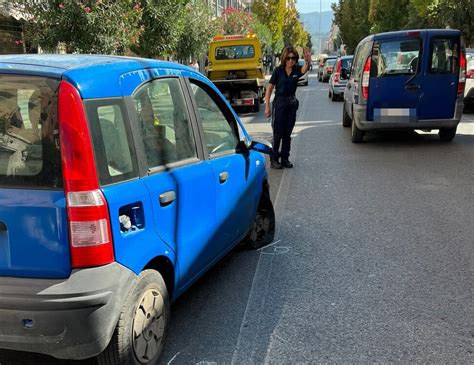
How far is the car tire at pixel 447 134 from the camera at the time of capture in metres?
10.0

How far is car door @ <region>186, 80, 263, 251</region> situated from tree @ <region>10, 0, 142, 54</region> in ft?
32.0

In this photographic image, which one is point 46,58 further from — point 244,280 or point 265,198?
point 265,198

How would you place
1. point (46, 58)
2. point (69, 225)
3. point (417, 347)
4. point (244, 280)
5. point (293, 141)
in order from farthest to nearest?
1. point (293, 141)
2. point (244, 280)
3. point (417, 347)
4. point (46, 58)
5. point (69, 225)

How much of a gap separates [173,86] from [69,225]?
1.31m

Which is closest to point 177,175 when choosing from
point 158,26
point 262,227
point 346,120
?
point 262,227

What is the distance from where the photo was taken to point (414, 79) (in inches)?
368

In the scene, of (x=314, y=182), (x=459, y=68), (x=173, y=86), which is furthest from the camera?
(x=459, y=68)

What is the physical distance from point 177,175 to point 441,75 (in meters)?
7.70

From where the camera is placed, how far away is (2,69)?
254cm

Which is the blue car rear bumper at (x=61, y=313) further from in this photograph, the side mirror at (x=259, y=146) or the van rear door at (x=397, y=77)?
the van rear door at (x=397, y=77)

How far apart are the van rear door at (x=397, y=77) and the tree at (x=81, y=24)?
6.88 meters

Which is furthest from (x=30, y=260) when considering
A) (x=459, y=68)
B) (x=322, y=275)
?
→ (x=459, y=68)

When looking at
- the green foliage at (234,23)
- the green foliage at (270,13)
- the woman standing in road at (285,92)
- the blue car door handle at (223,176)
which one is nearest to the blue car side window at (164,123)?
the blue car door handle at (223,176)

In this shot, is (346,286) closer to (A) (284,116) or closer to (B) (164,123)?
(B) (164,123)
